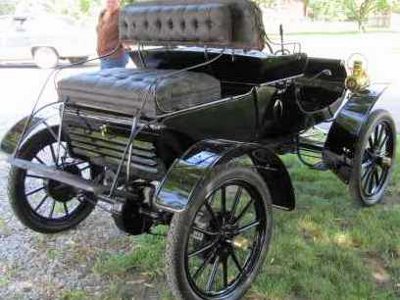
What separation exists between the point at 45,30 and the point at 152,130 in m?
11.0

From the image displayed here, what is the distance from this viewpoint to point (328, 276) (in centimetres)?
332

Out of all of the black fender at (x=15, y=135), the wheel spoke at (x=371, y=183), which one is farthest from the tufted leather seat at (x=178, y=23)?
the wheel spoke at (x=371, y=183)

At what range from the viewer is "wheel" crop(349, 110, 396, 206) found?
13.6 ft

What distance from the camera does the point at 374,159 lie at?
14.6ft

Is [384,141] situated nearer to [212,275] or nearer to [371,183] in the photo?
[371,183]

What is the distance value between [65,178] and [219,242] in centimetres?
88

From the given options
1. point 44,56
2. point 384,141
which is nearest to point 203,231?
point 384,141

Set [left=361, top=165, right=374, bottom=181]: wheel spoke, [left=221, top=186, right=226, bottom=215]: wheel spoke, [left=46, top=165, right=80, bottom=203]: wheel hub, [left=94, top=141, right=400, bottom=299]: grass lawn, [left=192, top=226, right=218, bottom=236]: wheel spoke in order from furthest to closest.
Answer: [left=361, top=165, right=374, bottom=181]: wheel spoke
[left=46, top=165, right=80, bottom=203]: wheel hub
[left=94, top=141, right=400, bottom=299]: grass lawn
[left=221, top=186, right=226, bottom=215]: wheel spoke
[left=192, top=226, right=218, bottom=236]: wheel spoke

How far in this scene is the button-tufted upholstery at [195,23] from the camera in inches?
132

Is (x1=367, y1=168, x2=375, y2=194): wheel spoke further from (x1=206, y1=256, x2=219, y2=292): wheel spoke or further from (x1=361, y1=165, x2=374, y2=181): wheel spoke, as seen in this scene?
(x1=206, y1=256, x2=219, y2=292): wheel spoke

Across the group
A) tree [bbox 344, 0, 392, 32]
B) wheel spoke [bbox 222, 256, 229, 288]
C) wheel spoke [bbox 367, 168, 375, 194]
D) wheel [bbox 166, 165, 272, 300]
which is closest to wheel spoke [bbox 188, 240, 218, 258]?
wheel [bbox 166, 165, 272, 300]

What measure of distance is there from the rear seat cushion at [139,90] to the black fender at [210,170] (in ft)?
0.89

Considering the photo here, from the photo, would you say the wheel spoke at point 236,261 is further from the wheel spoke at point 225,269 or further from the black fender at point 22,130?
the black fender at point 22,130

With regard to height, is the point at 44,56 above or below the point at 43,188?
below
